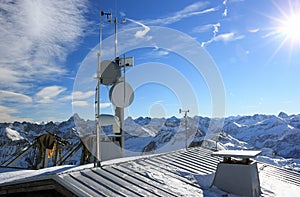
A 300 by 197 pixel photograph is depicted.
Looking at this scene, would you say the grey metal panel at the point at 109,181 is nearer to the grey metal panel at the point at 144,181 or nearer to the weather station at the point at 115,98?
the grey metal panel at the point at 144,181

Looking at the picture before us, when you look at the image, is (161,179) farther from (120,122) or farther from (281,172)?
(281,172)

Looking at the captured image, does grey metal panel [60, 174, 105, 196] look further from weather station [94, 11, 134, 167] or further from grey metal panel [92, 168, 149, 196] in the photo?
weather station [94, 11, 134, 167]

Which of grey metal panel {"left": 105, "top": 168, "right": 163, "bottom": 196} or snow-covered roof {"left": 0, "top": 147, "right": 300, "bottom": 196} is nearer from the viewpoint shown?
snow-covered roof {"left": 0, "top": 147, "right": 300, "bottom": 196}

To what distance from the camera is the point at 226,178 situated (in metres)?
7.39

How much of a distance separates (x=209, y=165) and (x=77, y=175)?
18.1 feet

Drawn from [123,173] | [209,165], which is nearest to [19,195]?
[123,173]

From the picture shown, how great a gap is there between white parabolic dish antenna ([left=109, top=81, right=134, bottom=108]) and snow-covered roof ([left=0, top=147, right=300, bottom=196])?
3.12 m

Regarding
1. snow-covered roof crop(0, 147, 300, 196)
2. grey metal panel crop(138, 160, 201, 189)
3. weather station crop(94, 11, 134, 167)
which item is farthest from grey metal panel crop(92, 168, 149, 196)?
weather station crop(94, 11, 134, 167)

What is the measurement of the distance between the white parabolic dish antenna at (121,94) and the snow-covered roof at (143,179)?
3.12 metres

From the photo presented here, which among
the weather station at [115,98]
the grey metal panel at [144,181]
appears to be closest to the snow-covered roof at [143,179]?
the grey metal panel at [144,181]

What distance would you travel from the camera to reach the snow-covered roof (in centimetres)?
579

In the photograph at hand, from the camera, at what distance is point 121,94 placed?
11.3 metres

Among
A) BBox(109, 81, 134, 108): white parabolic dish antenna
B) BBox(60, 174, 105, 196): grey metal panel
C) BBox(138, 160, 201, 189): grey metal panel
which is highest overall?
BBox(109, 81, 134, 108): white parabolic dish antenna

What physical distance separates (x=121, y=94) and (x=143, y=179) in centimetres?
526
